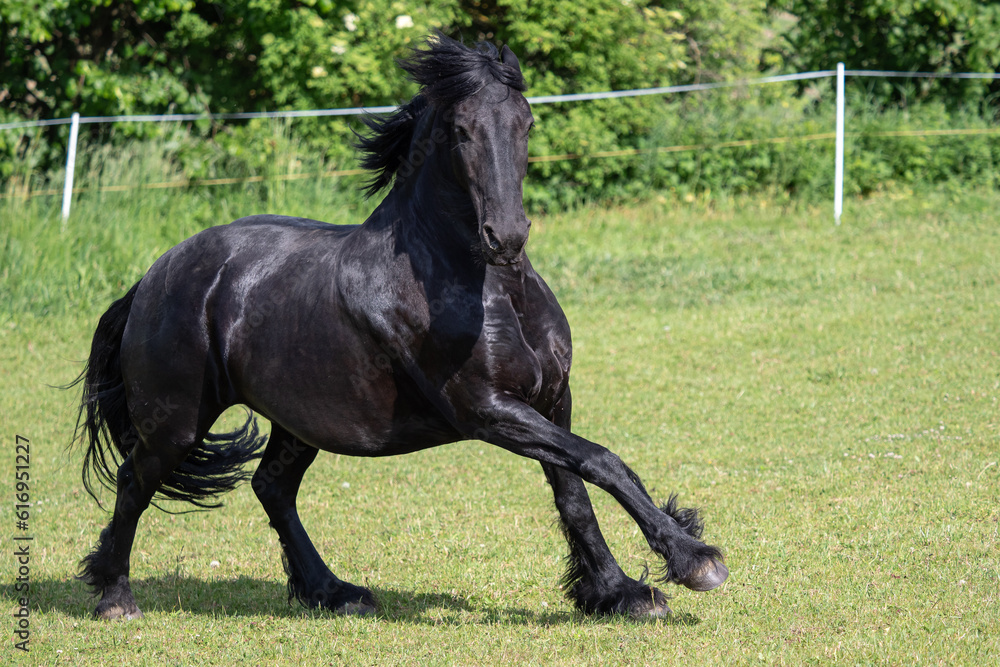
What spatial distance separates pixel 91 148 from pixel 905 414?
1013 centimetres

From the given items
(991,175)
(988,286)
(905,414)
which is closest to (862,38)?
(991,175)

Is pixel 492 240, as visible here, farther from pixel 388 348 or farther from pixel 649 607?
pixel 649 607

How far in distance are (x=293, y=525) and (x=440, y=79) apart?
236cm

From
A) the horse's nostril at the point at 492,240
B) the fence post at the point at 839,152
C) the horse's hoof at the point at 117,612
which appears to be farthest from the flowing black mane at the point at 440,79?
the fence post at the point at 839,152

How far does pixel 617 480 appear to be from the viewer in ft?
13.0

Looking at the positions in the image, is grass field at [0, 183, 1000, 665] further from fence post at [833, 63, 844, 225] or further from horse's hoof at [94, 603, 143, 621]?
fence post at [833, 63, 844, 225]

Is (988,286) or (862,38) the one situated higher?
(862,38)

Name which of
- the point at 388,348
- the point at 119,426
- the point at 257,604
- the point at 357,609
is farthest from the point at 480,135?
the point at 119,426

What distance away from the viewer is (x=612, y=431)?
7.85m

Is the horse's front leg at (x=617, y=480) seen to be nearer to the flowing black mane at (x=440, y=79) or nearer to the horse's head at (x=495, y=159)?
the horse's head at (x=495, y=159)

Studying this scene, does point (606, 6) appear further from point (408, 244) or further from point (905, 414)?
point (408, 244)

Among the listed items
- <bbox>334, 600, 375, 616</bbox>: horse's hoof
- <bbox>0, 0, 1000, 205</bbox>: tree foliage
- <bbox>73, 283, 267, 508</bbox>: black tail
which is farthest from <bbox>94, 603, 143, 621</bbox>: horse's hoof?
<bbox>0, 0, 1000, 205</bbox>: tree foliage

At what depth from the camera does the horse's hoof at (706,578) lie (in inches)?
151

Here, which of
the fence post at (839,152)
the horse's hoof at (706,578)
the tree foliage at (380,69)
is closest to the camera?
the horse's hoof at (706,578)
